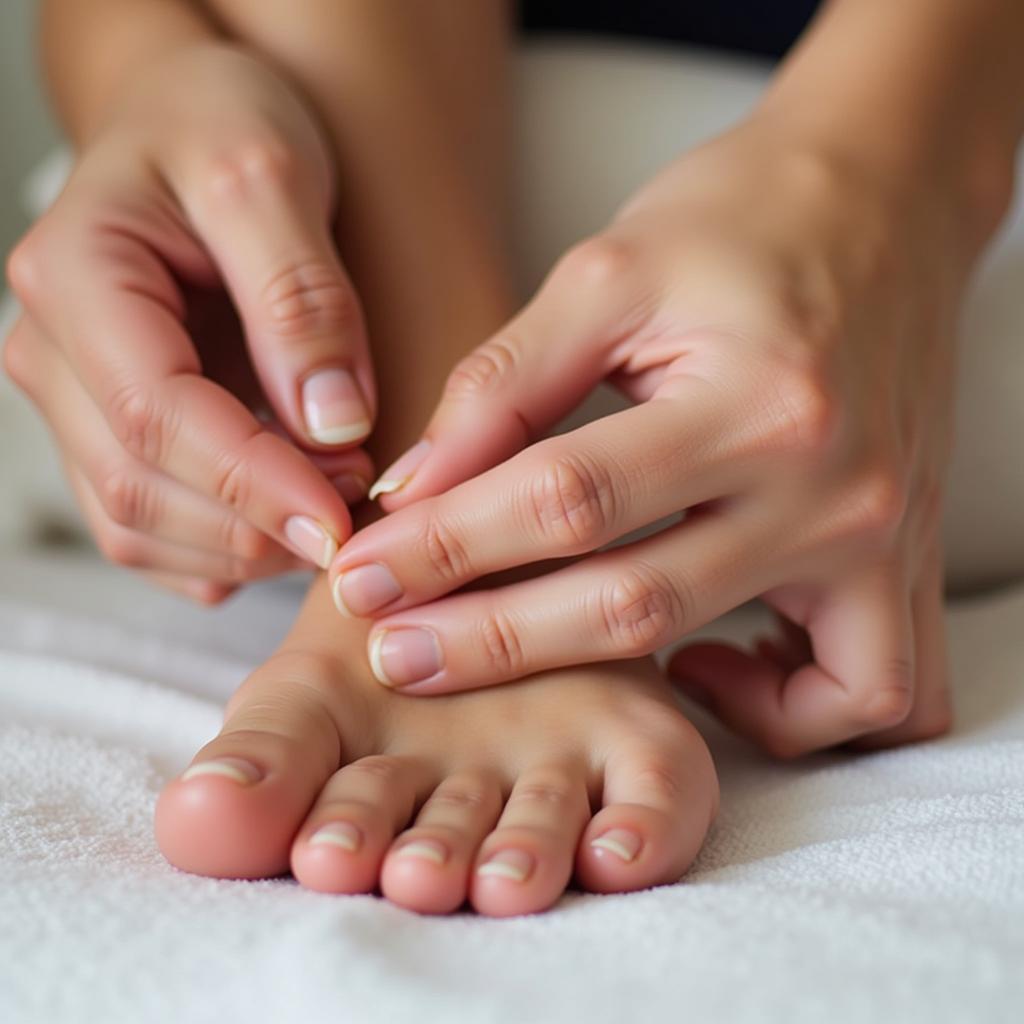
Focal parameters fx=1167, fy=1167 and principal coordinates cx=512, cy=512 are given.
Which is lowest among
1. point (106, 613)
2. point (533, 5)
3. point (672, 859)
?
point (106, 613)

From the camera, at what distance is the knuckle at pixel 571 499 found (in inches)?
20.2

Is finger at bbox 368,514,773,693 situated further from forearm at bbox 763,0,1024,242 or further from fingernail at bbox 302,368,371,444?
forearm at bbox 763,0,1024,242

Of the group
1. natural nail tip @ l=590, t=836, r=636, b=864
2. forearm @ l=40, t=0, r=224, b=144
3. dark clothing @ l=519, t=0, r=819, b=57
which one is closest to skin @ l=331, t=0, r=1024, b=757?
natural nail tip @ l=590, t=836, r=636, b=864

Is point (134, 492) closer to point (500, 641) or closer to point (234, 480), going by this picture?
point (234, 480)

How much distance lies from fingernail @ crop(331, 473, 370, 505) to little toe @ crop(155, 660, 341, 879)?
147 millimetres

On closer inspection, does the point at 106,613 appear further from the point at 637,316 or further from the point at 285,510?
the point at 637,316

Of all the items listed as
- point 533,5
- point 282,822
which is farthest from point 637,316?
point 533,5

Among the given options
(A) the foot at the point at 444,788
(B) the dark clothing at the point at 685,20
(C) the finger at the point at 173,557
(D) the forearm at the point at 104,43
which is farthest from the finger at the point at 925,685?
(B) the dark clothing at the point at 685,20

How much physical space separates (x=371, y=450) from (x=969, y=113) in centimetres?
43

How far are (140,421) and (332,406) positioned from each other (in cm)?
10

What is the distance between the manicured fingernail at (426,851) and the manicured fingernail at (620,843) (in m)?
0.07

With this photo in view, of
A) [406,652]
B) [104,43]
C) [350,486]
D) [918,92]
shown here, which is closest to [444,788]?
[406,652]

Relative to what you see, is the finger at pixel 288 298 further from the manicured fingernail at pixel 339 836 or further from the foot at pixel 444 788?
the manicured fingernail at pixel 339 836

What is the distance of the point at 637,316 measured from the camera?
1.88 ft
